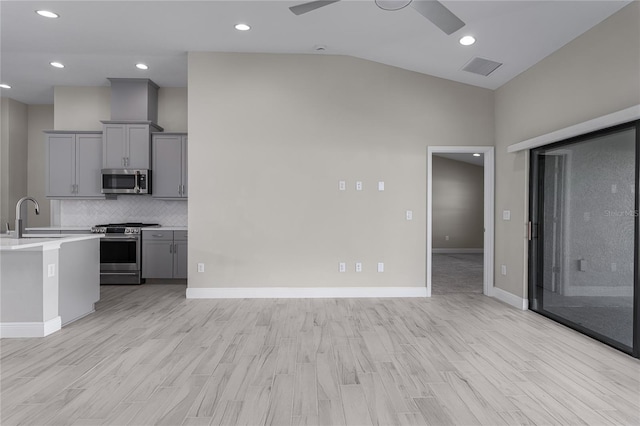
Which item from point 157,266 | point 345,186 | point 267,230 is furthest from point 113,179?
point 345,186

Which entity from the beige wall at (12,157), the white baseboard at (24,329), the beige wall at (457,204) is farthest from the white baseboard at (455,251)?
the beige wall at (12,157)

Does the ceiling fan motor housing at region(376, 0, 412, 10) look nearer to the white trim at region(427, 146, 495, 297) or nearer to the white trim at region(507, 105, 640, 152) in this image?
the white trim at region(507, 105, 640, 152)

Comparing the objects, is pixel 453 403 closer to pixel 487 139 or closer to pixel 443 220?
pixel 487 139

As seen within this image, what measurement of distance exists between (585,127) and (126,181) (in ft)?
19.6

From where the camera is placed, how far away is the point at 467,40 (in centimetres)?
390

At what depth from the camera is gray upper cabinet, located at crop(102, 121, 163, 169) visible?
566 centimetres

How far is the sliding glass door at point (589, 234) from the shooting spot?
300 centimetres

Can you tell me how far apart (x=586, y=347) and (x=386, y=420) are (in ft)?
7.41

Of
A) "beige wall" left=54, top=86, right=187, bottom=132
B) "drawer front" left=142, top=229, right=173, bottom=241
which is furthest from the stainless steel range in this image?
"beige wall" left=54, top=86, right=187, bottom=132

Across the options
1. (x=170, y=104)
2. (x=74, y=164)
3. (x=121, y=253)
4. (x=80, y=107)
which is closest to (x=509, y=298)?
(x=121, y=253)

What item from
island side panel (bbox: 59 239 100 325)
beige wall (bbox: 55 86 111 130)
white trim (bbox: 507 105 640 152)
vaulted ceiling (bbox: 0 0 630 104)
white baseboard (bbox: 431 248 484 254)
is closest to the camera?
white trim (bbox: 507 105 640 152)

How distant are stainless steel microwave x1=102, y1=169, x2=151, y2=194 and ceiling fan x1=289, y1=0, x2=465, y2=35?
416 centimetres

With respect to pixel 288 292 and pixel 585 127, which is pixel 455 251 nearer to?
pixel 288 292

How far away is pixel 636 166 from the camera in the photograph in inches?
114
